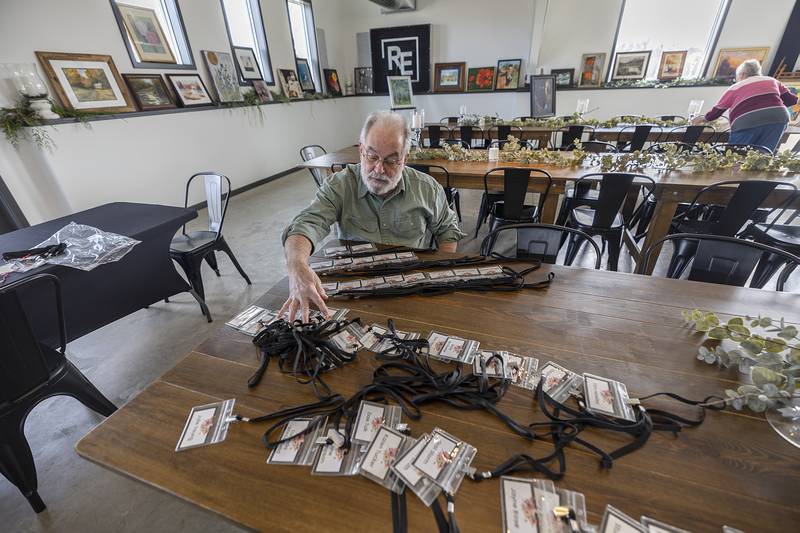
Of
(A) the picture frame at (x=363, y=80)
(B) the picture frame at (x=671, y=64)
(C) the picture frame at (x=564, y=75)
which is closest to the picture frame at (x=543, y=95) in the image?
(C) the picture frame at (x=564, y=75)

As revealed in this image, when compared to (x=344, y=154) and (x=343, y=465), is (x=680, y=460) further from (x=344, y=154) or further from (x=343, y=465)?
(x=344, y=154)

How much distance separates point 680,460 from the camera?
568 mm

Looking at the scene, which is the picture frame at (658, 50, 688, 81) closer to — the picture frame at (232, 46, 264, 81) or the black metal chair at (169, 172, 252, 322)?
the picture frame at (232, 46, 264, 81)

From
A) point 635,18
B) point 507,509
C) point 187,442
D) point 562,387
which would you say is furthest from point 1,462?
point 635,18

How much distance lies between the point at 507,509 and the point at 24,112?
4.39 meters

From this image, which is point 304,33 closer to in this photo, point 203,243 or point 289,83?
point 289,83

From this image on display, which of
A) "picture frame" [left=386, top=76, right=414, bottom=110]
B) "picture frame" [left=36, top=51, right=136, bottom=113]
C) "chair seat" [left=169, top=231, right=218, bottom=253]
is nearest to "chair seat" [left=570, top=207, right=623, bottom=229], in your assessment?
"chair seat" [left=169, top=231, right=218, bottom=253]

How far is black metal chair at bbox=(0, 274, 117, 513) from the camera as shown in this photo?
3.50 ft

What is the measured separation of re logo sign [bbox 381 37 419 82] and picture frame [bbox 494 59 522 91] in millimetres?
1790

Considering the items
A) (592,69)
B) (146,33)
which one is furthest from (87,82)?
(592,69)

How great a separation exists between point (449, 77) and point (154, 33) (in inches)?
Answer: 215

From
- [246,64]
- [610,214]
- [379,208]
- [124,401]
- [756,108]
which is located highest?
[246,64]

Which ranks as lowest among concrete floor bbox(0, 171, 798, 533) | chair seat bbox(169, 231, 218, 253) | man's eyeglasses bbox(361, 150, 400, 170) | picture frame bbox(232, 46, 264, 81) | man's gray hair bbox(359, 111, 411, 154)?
concrete floor bbox(0, 171, 798, 533)

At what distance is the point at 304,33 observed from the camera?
261 inches
